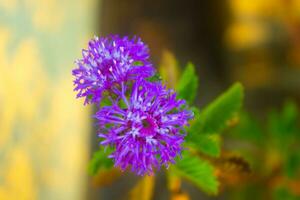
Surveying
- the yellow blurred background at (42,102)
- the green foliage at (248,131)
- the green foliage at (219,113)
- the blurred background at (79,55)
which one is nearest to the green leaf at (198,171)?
the green foliage at (219,113)

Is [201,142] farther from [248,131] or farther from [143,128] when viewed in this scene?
[248,131]

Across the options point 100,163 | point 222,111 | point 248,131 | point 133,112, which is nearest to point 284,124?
point 248,131

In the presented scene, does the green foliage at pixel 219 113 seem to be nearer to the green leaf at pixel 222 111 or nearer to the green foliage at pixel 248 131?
the green leaf at pixel 222 111

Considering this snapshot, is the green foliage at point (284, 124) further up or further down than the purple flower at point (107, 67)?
further up

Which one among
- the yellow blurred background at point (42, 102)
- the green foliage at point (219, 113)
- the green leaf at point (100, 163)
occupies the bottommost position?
the green leaf at point (100, 163)

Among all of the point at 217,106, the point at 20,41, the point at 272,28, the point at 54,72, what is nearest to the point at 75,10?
the point at 54,72

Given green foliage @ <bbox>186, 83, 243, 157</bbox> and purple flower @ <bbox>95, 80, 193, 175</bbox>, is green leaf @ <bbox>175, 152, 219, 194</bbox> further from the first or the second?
purple flower @ <bbox>95, 80, 193, 175</bbox>

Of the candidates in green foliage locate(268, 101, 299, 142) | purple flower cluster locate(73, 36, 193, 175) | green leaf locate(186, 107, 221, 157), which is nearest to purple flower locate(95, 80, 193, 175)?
purple flower cluster locate(73, 36, 193, 175)
